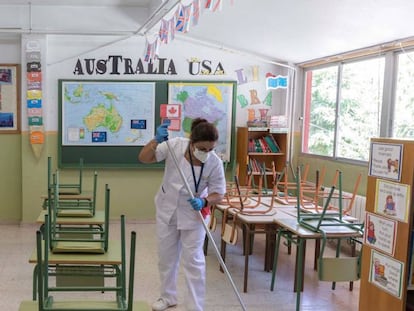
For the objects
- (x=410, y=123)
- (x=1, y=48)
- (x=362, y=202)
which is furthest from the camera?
(x=1, y=48)

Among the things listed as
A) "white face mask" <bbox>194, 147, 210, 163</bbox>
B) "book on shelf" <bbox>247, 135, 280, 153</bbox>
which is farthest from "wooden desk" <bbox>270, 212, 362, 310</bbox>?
"book on shelf" <bbox>247, 135, 280, 153</bbox>

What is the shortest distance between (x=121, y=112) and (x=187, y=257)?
340 centimetres

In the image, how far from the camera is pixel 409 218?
2676 millimetres

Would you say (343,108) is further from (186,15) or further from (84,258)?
(84,258)

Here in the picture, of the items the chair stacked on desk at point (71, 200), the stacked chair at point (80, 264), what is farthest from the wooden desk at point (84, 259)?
the chair stacked on desk at point (71, 200)

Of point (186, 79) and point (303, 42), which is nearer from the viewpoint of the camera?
point (303, 42)

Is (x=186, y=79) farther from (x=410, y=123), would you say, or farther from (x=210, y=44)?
(x=410, y=123)

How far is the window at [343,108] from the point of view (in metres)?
5.09

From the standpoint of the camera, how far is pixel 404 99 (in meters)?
4.62

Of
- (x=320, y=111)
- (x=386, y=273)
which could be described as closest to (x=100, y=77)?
(x=320, y=111)

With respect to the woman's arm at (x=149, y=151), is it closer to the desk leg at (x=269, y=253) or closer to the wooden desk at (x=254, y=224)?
the wooden desk at (x=254, y=224)

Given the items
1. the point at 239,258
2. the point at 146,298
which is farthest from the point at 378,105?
the point at 146,298

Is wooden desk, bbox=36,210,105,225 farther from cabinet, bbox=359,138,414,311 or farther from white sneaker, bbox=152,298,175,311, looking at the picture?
cabinet, bbox=359,138,414,311

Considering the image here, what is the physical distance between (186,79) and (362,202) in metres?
2.79
